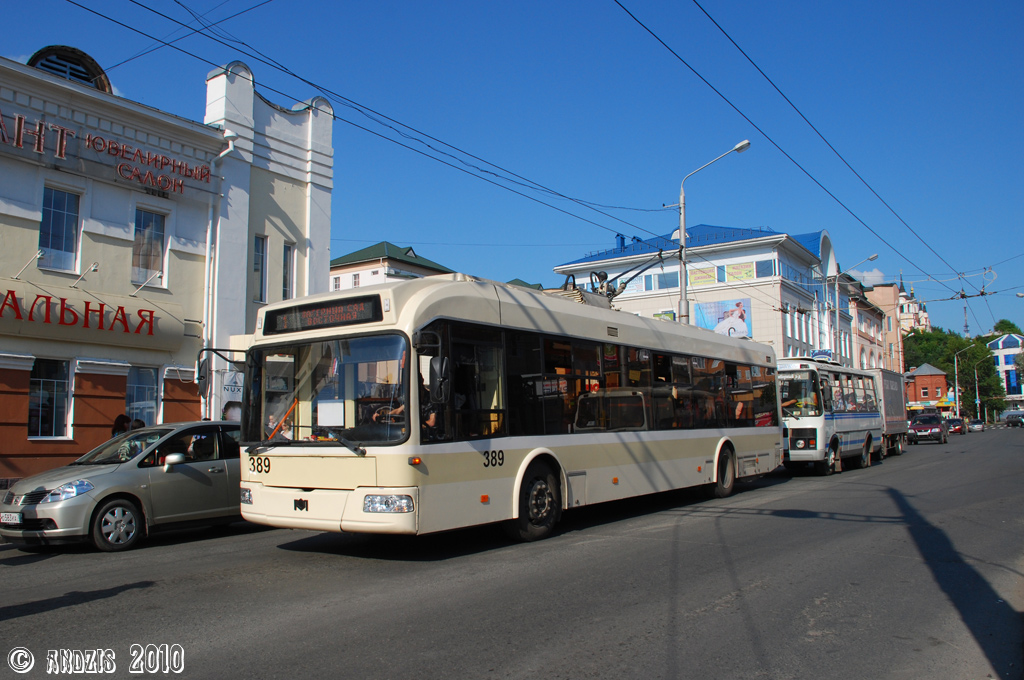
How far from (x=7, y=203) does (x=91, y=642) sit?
1350 centimetres

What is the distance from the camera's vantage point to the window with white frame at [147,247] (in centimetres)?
1759

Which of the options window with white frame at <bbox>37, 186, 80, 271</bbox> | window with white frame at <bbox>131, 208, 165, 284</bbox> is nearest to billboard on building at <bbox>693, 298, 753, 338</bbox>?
window with white frame at <bbox>131, 208, 165, 284</bbox>

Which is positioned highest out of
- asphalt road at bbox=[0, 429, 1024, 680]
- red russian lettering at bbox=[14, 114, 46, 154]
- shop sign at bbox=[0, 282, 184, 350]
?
red russian lettering at bbox=[14, 114, 46, 154]

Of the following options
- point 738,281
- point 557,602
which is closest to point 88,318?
point 557,602

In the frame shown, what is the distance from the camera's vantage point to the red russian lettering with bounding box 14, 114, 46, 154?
15367 mm

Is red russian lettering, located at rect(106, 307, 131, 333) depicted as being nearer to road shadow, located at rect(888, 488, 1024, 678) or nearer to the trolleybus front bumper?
the trolleybus front bumper

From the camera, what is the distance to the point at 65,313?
622 inches

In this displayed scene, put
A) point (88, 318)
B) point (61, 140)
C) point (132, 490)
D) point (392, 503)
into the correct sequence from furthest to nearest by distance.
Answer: point (88, 318) → point (61, 140) → point (132, 490) → point (392, 503)

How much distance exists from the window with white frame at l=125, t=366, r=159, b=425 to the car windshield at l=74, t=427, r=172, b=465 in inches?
296

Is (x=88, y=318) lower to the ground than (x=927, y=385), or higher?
lower

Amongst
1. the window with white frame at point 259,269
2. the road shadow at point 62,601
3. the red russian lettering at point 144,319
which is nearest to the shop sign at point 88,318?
the red russian lettering at point 144,319

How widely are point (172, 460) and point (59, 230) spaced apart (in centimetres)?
955

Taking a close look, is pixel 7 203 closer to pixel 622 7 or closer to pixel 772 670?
pixel 622 7

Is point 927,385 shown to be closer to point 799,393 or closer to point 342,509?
point 799,393
